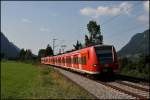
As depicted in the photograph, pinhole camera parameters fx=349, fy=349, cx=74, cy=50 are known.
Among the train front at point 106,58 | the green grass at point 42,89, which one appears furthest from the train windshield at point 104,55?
the green grass at point 42,89

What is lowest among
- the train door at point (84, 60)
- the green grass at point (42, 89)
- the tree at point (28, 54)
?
the green grass at point (42, 89)

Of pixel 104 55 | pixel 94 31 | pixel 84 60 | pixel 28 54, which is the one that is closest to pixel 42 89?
pixel 104 55

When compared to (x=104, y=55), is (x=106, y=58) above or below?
below

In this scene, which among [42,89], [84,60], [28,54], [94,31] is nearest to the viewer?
[42,89]

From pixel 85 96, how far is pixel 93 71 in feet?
33.6

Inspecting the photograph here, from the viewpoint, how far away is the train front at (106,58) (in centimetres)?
2545

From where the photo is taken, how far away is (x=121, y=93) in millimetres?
17609

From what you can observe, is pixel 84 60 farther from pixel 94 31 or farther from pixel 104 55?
pixel 94 31

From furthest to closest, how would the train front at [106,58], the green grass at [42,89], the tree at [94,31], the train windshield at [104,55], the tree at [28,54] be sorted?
the tree at [28,54], the tree at [94,31], the train windshield at [104,55], the train front at [106,58], the green grass at [42,89]

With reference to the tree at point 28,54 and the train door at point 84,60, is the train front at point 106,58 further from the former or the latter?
the tree at point 28,54

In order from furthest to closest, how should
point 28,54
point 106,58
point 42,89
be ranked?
point 28,54 → point 106,58 → point 42,89

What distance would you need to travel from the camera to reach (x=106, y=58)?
2581 cm

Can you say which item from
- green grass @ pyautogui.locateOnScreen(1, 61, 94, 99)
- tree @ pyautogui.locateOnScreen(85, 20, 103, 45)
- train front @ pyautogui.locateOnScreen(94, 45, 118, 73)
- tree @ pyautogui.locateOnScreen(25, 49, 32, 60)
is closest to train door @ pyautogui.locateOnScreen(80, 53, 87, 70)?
green grass @ pyautogui.locateOnScreen(1, 61, 94, 99)

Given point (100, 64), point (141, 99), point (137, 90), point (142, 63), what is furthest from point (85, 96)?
point (142, 63)
